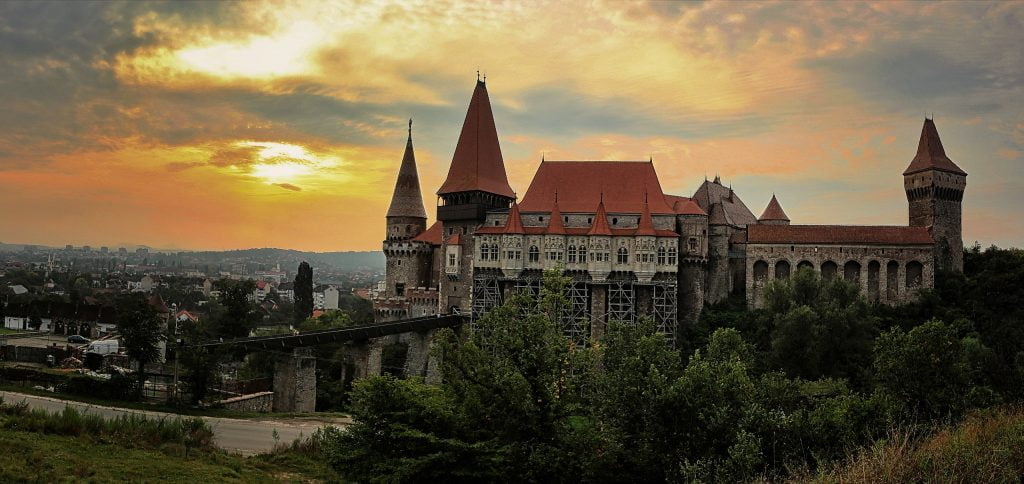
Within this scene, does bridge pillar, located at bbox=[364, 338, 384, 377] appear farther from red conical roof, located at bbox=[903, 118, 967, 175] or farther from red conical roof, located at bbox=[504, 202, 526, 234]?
red conical roof, located at bbox=[903, 118, 967, 175]

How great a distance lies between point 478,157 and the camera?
57.3 m

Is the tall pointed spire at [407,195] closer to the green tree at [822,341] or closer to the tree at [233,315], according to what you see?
the tree at [233,315]

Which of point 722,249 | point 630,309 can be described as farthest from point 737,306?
point 630,309

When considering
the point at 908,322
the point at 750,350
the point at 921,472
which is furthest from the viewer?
the point at 908,322

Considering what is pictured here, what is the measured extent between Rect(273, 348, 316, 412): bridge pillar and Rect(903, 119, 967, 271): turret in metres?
44.9

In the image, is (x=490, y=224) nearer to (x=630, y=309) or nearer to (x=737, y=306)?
(x=630, y=309)

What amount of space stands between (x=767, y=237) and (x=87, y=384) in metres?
43.7

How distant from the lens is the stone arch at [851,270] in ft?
171

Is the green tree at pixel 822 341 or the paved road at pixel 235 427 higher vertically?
the green tree at pixel 822 341

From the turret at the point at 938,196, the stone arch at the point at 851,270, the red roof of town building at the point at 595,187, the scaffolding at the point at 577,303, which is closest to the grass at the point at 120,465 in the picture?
the scaffolding at the point at 577,303

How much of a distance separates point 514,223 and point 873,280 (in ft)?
86.3

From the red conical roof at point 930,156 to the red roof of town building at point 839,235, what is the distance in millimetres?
5807

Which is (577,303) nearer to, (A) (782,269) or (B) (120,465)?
→ (A) (782,269)

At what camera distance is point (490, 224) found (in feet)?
179
